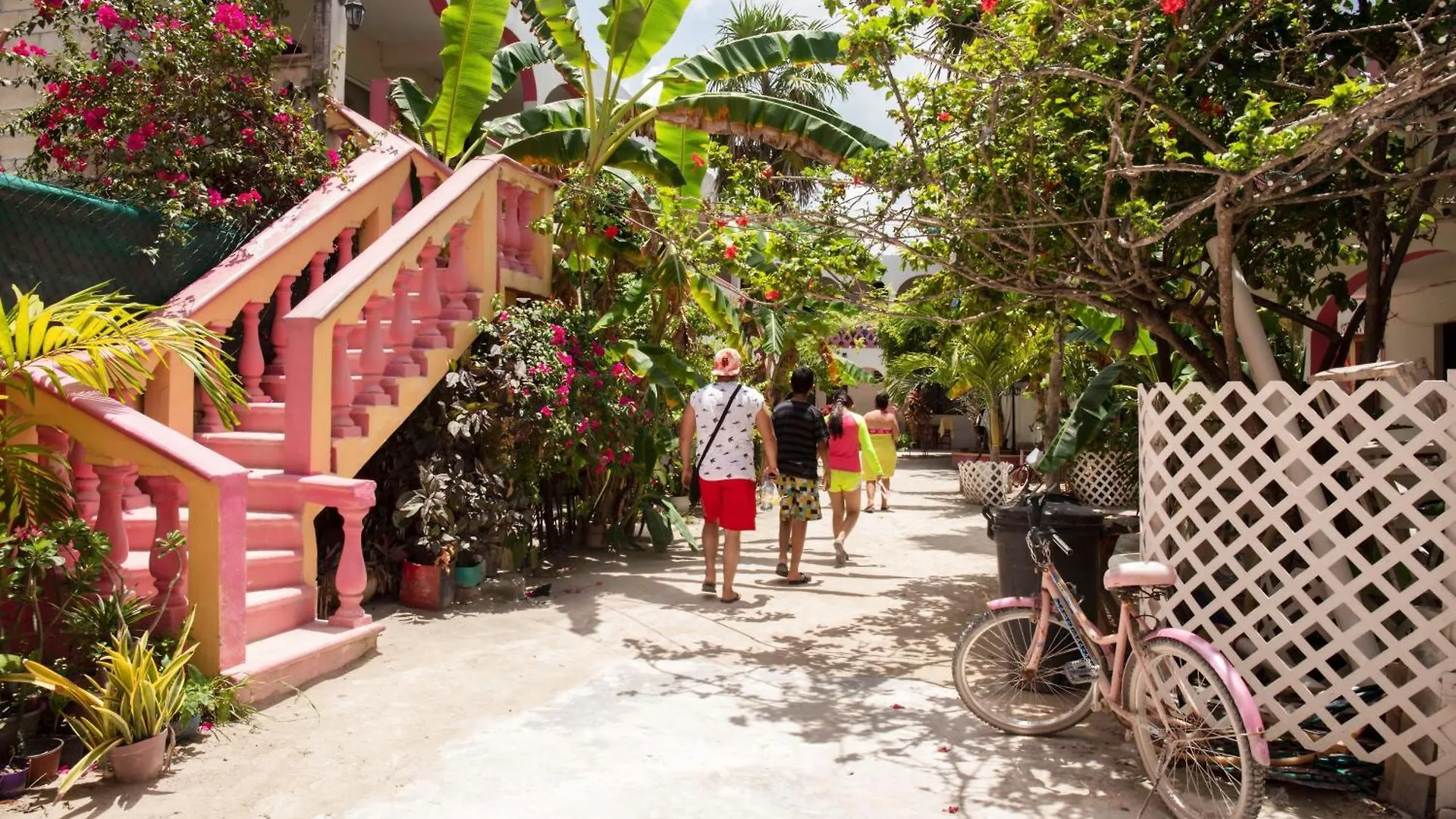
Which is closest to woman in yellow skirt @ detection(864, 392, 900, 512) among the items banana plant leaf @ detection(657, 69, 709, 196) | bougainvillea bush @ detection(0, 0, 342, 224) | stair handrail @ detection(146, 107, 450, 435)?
banana plant leaf @ detection(657, 69, 709, 196)

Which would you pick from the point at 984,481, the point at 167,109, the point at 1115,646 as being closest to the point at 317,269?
the point at 167,109

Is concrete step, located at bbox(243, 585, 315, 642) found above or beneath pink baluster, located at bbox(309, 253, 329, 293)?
beneath

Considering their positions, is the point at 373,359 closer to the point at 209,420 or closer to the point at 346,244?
the point at 209,420

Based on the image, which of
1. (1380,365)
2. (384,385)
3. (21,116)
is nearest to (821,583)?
(384,385)

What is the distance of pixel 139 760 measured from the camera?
373cm

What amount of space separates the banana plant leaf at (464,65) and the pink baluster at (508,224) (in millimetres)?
1103

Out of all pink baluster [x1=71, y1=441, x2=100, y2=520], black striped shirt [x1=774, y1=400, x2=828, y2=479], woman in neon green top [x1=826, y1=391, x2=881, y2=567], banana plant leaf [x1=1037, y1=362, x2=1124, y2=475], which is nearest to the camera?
pink baluster [x1=71, y1=441, x2=100, y2=520]

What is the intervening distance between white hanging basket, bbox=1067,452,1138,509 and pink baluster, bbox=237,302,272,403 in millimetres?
11374

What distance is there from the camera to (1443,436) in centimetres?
365

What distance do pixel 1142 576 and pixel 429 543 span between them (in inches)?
173

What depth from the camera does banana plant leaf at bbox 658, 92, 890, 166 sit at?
9.54 metres

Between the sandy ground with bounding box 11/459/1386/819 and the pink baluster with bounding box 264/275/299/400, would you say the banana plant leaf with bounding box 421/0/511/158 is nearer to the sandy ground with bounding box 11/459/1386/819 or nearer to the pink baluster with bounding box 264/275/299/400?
the pink baluster with bounding box 264/275/299/400

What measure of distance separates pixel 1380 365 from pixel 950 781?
2478mm

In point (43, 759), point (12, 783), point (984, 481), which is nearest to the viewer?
point (12, 783)
